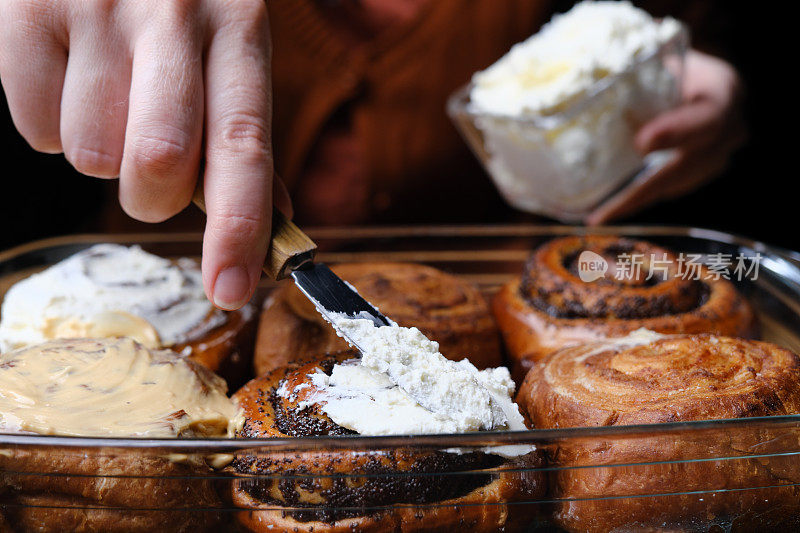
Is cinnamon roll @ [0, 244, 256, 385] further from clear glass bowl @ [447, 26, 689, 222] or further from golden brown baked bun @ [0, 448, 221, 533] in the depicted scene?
clear glass bowl @ [447, 26, 689, 222]

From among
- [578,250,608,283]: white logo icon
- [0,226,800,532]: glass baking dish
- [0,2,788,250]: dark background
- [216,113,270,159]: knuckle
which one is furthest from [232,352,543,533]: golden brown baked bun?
[0,2,788,250]: dark background

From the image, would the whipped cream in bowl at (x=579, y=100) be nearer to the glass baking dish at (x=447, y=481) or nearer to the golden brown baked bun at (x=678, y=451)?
the golden brown baked bun at (x=678, y=451)

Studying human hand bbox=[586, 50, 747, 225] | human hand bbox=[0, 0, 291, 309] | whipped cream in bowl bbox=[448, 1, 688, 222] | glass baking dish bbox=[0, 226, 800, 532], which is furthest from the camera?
human hand bbox=[586, 50, 747, 225]

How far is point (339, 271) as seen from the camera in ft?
4.55

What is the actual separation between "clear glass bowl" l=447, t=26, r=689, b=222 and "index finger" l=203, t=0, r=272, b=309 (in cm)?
67

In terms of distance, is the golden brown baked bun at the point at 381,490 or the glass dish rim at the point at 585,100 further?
the glass dish rim at the point at 585,100

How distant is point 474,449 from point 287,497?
234 mm

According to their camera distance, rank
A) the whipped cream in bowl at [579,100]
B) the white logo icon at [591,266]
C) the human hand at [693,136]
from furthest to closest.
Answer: the human hand at [693,136], the whipped cream in bowl at [579,100], the white logo icon at [591,266]


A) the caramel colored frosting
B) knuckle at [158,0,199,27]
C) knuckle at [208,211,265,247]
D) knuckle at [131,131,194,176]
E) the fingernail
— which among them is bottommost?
the caramel colored frosting

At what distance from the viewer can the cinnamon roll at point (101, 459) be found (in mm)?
824

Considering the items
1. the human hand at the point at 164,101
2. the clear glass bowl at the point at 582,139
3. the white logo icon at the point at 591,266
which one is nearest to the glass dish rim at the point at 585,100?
the clear glass bowl at the point at 582,139

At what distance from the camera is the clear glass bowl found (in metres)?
1.47

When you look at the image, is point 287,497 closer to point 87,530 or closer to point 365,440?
point 365,440

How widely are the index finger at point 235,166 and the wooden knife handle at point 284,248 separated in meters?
0.03
